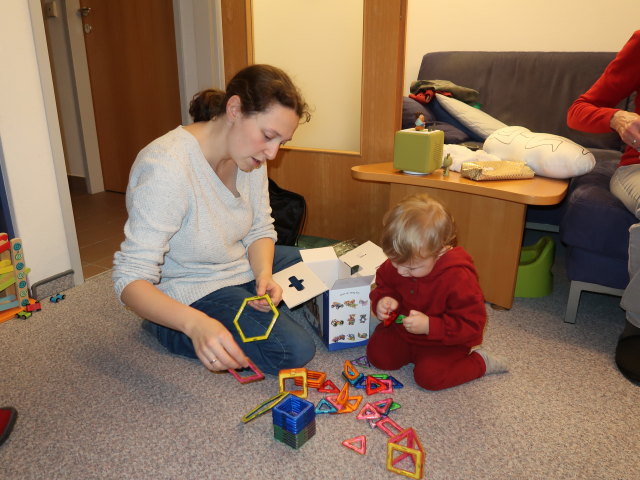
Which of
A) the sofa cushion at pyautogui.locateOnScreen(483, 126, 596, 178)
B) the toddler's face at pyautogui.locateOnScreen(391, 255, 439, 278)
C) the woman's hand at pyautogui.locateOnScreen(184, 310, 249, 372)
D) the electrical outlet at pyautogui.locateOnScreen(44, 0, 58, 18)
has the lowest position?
the woman's hand at pyautogui.locateOnScreen(184, 310, 249, 372)

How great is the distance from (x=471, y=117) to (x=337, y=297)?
4.33 feet

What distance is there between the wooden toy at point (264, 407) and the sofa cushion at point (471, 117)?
1.57 metres

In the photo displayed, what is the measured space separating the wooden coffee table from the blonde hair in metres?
0.39

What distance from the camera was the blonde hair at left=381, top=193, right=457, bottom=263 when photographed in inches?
42.3

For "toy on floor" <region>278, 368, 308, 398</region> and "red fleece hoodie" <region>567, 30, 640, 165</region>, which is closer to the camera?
"toy on floor" <region>278, 368, 308, 398</region>

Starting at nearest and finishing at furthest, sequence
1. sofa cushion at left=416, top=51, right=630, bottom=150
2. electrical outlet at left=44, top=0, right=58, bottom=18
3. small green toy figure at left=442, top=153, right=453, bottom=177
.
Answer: small green toy figure at left=442, top=153, right=453, bottom=177
sofa cushion at left=416, top=51, right=630, bottom=150
electrical outlet at left=44, top=0, right=58, bottom=18

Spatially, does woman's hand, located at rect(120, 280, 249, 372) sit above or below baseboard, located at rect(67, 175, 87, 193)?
above

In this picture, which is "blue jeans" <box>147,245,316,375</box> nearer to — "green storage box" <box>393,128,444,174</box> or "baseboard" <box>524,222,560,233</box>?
"green storage box" <box>393,128,444,174</box>

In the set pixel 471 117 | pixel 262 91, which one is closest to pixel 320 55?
pixel 471 117

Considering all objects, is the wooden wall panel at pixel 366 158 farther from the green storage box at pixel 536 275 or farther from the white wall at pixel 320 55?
the green storage box at pixel 536 275

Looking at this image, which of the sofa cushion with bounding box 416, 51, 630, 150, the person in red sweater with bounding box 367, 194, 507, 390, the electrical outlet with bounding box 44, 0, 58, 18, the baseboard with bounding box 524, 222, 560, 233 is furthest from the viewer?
the electrical outlet with bounding box 44, 0, 58, 18

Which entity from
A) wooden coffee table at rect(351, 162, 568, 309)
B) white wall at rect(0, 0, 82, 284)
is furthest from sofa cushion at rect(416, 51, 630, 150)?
white wall at rect(0, 0, 82, 284)

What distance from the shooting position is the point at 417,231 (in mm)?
1072

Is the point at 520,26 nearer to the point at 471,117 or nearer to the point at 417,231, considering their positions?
the point at 471,117
